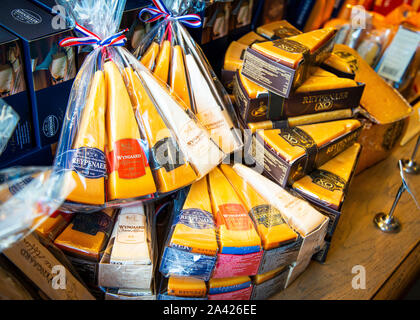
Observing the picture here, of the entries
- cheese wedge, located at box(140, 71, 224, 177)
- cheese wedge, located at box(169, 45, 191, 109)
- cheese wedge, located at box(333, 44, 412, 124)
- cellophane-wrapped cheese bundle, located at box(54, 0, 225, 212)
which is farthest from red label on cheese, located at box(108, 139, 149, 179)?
cheese wedge, located at box(333, 44, 412, 124)

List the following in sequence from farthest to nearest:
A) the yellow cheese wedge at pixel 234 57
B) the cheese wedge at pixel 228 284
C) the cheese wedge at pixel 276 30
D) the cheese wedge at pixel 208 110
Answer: the cheese wedge at pixel 276 30 < the yellow cheese wedge at pixel 234 57 < the cheese wedge at pixel 208 110 < the cheese wedge at pixel 228 284

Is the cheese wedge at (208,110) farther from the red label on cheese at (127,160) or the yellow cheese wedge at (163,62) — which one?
the red label on cheese at (127,160)

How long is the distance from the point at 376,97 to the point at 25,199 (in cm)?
114

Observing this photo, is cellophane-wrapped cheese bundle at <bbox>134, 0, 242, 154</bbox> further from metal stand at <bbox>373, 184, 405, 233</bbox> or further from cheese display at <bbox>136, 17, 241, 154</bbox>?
metal stand at <bbox>373, 184, 405, 233</bbox>

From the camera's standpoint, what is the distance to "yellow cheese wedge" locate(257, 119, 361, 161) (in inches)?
41.9

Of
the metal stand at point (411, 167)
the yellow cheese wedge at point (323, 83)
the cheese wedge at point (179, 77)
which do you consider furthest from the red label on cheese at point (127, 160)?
the metal stand at point (411, 167)

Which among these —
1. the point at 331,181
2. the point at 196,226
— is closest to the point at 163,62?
the point at 196,226

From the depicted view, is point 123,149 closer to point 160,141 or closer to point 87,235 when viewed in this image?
point 160,141

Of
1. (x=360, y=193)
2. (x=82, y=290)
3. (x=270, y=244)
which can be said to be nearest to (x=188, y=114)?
(x=270, y=244)

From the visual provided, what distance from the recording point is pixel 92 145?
900 mm

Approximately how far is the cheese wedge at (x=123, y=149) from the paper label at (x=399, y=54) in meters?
1.15

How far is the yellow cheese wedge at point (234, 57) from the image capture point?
1303 millimetres
